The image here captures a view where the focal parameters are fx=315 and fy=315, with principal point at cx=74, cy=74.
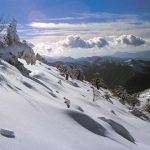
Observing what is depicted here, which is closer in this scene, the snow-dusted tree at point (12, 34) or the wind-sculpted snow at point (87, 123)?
the wind-sculpted snow at point (87, 123)

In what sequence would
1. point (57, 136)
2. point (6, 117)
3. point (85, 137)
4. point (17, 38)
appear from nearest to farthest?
point (6, 117) < point (57, 136) < point (85, 137) < point (17, 38)

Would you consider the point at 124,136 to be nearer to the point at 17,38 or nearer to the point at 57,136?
the point at 57,136

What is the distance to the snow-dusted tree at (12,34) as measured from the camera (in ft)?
265

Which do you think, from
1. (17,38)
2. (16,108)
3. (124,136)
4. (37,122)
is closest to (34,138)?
(37,122)

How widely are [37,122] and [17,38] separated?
67108 mm

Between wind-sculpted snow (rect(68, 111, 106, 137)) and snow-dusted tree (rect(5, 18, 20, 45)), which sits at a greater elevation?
snow-dusted tree (rect(5, 18, 20, 45))

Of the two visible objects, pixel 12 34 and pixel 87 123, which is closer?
pixel 87 123

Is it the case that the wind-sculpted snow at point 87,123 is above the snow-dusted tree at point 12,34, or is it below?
below

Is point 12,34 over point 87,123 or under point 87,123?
over

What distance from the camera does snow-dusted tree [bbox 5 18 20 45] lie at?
8075 cm

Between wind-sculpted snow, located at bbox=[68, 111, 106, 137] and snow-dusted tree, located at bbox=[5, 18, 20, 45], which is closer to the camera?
wind-sculpted snow, located at bbox=[68, 111, 106, 137]

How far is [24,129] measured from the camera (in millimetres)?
16641

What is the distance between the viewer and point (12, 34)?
83.8 m


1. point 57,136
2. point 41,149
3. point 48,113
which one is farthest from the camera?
point 48,113
